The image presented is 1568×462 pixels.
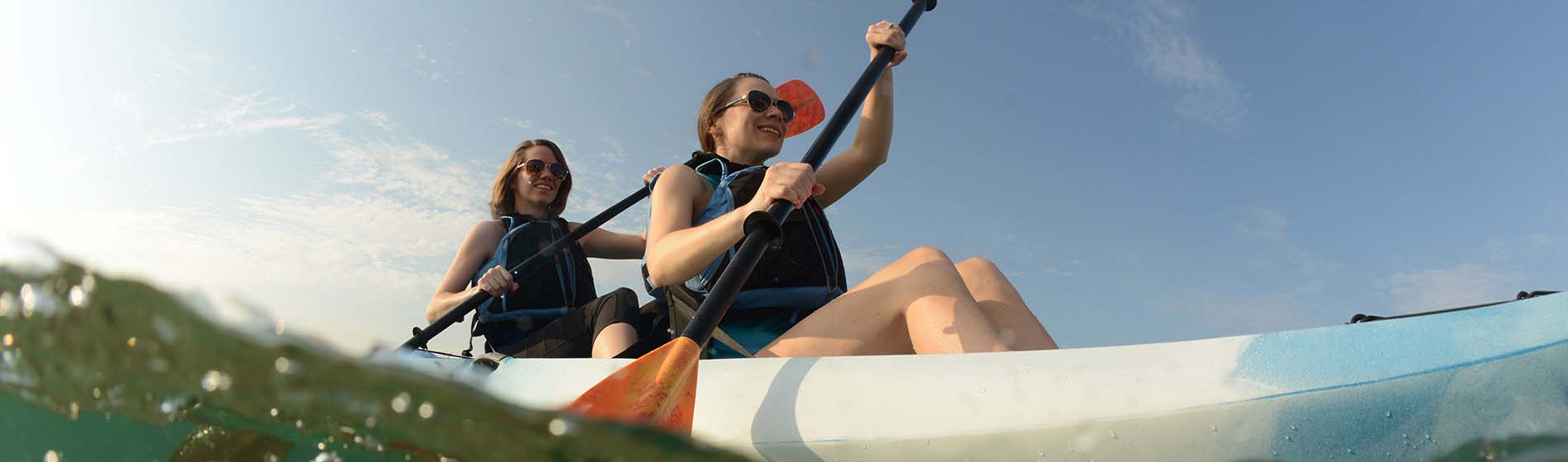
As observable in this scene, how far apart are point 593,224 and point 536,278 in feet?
1.45

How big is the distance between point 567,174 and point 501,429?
13.1 ft

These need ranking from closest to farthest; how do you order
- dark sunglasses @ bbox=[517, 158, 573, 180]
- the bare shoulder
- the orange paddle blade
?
the orange paddle blade, the bare shoulder, dark sunglasses @ bbox=[517, 158, 573, 180]

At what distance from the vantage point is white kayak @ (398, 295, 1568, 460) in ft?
3.96

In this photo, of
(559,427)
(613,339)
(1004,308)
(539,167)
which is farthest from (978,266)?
(539,167)

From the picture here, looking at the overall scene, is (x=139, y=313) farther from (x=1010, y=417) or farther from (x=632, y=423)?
(x=1010, y=417)

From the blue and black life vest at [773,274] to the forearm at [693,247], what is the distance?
25 centimetres

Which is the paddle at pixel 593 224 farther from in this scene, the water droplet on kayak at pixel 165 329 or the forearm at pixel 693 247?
the water droplet on kayak at pixel 165 329

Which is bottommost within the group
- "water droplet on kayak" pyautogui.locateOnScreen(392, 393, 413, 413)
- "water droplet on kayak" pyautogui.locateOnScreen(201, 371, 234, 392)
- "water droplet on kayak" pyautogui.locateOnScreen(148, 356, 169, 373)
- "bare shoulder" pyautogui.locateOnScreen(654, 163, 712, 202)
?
"water droplet on kayak" pyautogui.locateOnScreen(392, 393, 413, 413)

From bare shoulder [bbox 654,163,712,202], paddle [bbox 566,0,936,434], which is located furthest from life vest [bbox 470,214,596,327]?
paddle [bbox 566,0,936,434]

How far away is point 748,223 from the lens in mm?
1793

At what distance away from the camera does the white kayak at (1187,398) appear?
1208mm

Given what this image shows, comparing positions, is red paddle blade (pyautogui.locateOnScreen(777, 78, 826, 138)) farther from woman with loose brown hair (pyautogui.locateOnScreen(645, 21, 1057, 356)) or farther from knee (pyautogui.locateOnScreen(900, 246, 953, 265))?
knee (pyautogui.locateOnScreen(900, 246, 953, 265))

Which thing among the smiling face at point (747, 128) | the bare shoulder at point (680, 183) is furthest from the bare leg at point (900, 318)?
the smiling face at point (747, 128)

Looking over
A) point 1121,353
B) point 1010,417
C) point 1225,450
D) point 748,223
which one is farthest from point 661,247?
point 1225,450
